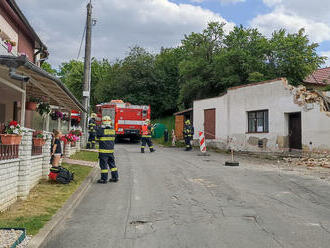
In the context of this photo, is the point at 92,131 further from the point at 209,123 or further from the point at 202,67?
the point at 202,67

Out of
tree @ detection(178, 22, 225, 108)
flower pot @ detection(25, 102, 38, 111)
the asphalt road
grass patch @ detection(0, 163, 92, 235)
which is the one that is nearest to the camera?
the asphalt road

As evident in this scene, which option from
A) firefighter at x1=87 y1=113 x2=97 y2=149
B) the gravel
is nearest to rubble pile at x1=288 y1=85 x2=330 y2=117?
firefighter at x1=87 y1=113 x2=97 y2=149

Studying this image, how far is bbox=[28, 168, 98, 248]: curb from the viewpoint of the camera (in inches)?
175

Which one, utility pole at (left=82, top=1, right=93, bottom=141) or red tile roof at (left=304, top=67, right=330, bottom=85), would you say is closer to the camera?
utility pole at (left=82, top=1, right=93, bottom=141)

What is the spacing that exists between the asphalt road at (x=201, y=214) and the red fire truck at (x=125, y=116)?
14.4 meters

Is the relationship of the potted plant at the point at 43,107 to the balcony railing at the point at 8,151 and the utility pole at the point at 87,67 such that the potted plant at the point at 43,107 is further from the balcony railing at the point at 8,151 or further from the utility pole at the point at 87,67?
the utility pole at the point at 87,67

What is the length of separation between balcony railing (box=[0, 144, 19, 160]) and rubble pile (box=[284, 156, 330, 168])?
11224 millimetres

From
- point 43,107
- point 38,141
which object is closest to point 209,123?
point 43,107

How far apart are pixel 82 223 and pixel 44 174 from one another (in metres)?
4.36

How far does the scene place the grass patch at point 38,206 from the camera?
5.14m

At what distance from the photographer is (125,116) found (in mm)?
24281

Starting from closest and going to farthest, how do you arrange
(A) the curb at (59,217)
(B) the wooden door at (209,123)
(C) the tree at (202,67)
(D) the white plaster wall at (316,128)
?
(A) the curb at (59,217)
(D) the white plaster wall at (316,128)
(B) the wooden door at (209,123)
(C) the tree at (202,67)

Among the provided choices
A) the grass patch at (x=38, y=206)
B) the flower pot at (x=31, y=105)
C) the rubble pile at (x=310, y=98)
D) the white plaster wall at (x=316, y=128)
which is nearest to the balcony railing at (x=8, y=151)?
the grass patch at (x=38, y=206)

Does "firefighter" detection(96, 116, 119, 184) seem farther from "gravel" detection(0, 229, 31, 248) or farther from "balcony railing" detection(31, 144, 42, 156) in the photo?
"gravel" detection(0, 229, 31, 248)
